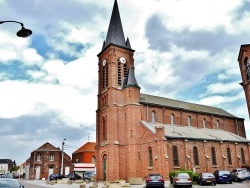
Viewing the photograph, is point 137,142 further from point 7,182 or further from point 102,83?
point 7,182

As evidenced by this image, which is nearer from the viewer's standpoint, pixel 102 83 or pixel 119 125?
pixel 119 125

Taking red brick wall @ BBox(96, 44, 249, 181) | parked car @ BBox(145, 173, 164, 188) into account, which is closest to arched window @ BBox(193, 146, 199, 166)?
red brick wall @ BBox(96, 44, 249, 181)

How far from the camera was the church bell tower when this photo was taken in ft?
124

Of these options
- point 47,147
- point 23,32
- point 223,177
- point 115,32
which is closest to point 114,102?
point 115,32

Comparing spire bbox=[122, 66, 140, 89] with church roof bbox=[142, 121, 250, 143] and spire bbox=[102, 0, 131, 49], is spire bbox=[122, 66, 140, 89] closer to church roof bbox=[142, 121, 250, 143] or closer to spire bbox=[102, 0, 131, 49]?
spire bbox=[102, 0, 131, 49]

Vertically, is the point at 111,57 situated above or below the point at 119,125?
above

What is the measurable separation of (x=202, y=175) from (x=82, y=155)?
164ft

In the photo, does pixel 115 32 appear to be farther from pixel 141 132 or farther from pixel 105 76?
pixel 141 132

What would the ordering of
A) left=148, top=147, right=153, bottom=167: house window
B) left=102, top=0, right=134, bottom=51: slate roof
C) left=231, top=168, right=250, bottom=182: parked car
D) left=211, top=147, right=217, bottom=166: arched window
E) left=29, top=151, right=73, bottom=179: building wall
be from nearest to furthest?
1. left=231, top=168, right=250, bottom=182: parked car
2. left=148, top=147, right=153, bottom=167: house window
3. left=211, top=147, right=217, bottom=166: arched window
4. left=102, top=0, right=134, bottom=51: slate roof
5. left=29, top=151, right=73, bottom=179: building wall

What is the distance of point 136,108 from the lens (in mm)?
39594

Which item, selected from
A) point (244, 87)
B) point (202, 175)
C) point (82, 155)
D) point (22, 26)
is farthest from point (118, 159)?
point (82, 155)

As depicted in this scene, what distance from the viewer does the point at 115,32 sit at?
152ft

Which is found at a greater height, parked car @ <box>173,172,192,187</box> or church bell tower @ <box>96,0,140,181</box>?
church bell tower @ <box>96,0,140,181</box>

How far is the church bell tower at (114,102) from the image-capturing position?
3775cm
